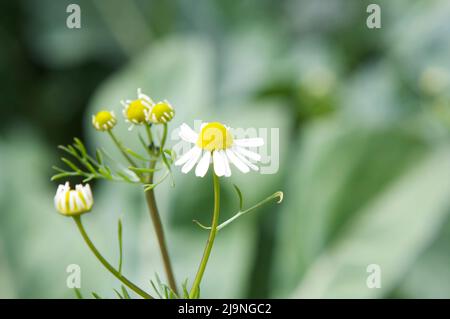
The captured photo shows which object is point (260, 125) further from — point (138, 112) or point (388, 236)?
point (138, 112)

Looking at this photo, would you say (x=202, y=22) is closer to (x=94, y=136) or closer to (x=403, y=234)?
(x=94, y=136)

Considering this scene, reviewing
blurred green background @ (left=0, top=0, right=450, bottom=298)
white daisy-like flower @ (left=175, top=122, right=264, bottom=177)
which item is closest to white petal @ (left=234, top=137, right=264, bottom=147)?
white daisy-like flower @ (left=175, top=122, right=264, bottom=177)

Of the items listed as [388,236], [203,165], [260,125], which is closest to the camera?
[203,165]

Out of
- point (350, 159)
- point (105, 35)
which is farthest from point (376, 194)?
point (105, 35)

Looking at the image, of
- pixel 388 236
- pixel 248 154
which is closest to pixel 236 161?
pixel 248 154

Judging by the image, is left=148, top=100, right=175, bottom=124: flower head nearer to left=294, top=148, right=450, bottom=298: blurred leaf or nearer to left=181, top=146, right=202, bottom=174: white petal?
left=181, top=146, right=202, bottom=174: white petal

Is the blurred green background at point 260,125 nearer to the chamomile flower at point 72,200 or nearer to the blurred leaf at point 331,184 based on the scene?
the blurred leaf at point 331,184

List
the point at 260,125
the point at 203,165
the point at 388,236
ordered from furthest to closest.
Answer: the point at 260,125 → the point at 388,236 → the point at 203,165
